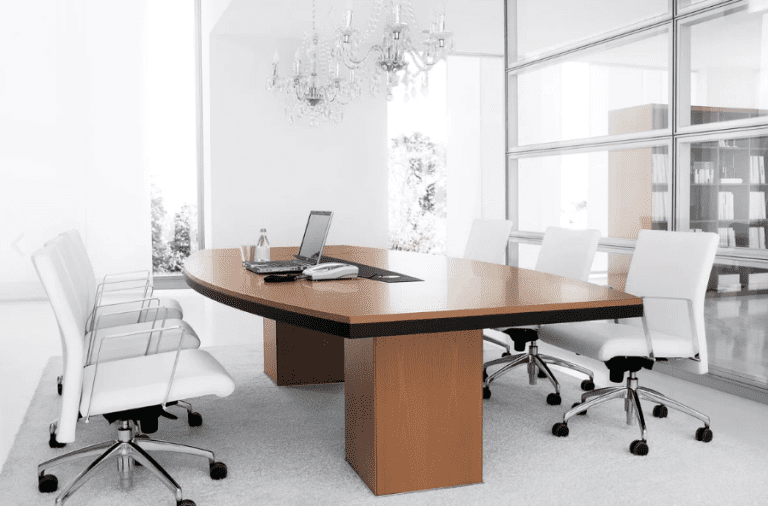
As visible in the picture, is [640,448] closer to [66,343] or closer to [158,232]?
[66,343]

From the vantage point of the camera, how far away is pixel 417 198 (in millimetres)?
11328

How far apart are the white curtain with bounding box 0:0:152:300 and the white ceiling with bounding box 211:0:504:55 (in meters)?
1.24

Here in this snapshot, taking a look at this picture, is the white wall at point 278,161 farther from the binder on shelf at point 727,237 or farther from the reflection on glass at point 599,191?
the binder on shelf at point 727,237

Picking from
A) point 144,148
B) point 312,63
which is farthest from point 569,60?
point 144,148

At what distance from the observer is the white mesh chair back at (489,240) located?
16.5ft

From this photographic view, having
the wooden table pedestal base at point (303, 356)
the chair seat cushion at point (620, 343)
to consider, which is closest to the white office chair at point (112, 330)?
the wooden table pedestal base at point (303, 356)

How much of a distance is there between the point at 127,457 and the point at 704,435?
2.51 m

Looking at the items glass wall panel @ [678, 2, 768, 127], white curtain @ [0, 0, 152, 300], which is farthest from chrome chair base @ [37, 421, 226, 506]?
white curtain @ [0, 0, 152, 300]

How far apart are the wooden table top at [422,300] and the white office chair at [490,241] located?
1.22 m

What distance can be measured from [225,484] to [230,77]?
19.2 ft

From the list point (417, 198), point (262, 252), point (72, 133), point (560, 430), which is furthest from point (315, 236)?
point (417, 198)

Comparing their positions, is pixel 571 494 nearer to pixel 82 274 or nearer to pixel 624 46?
pixel 82 274

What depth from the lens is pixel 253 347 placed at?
18.6 ft

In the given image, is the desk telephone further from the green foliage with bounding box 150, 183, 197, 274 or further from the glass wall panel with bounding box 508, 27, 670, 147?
the green foliage with bounding box 150, 183, 197, 274
